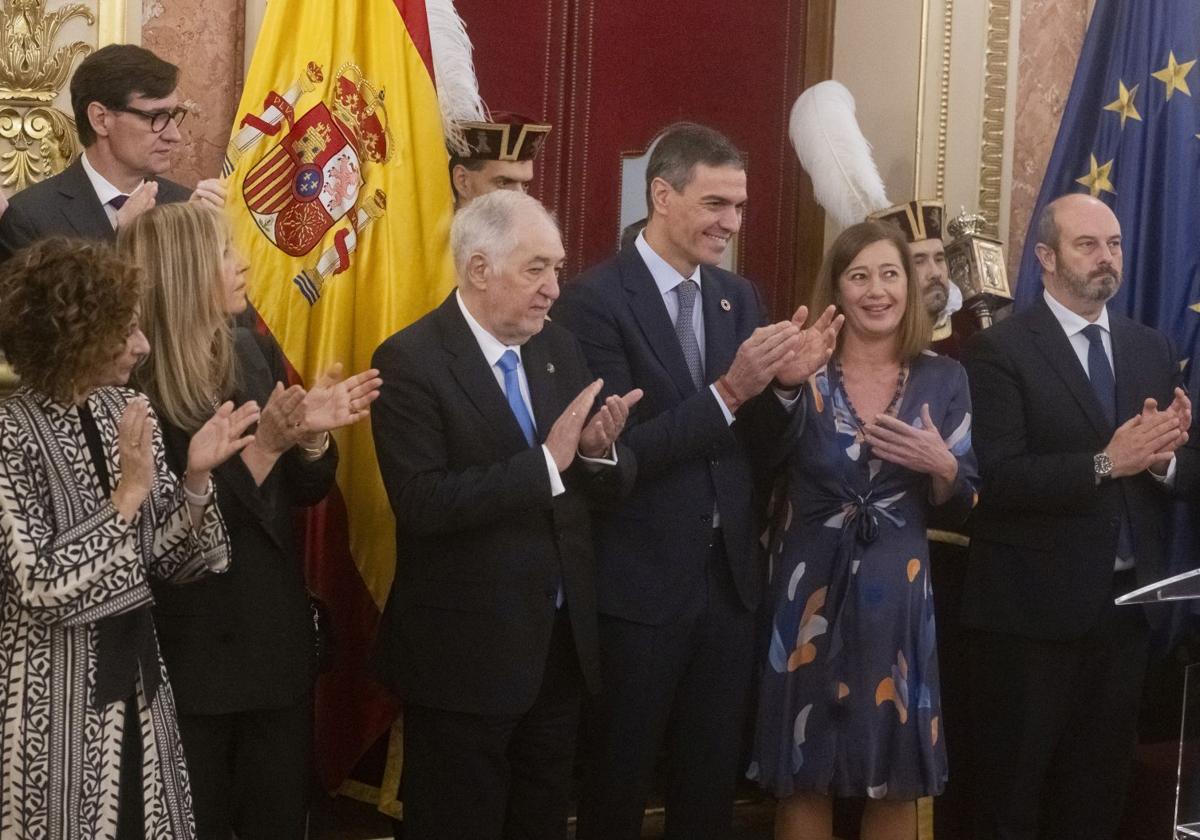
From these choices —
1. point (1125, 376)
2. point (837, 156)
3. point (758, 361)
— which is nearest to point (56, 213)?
point (758, 361)

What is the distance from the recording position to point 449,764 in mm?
3469

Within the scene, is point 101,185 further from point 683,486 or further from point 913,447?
point 913,447

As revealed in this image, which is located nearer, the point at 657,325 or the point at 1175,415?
the point at 657,325

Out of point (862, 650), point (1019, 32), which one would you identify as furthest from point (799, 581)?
point (1019, 32)

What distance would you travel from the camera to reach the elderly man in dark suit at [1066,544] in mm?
4055

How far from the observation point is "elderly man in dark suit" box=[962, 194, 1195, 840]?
13.3ft

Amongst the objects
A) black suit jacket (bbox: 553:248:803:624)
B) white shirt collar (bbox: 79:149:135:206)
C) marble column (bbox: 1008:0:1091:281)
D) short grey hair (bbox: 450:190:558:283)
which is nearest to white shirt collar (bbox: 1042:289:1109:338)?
black suit jacket (bbox: 553:248:803:624)

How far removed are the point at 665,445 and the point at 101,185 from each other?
4.50ft

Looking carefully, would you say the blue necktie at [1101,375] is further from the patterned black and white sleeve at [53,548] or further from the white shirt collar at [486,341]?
the patterned black and white sleeve at [53,548]

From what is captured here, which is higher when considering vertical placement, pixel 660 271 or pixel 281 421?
pixel 660 271

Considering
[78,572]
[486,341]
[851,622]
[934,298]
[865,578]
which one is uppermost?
[934,298]

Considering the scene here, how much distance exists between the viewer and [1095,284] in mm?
4250

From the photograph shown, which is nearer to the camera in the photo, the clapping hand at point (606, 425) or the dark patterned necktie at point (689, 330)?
the clapping hand at point (606, 425)

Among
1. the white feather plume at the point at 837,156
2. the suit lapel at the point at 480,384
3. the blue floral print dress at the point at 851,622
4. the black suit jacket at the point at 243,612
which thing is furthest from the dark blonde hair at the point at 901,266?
the black suit jacket at the point at 243,612
